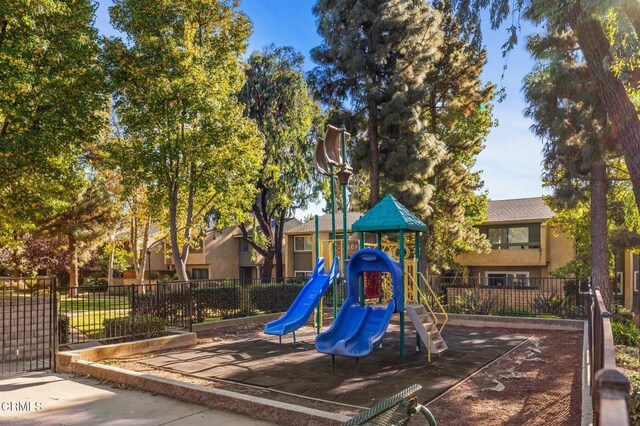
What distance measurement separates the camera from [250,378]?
8.40 meters

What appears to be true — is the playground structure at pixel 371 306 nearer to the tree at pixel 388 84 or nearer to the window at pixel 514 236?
the tree at pixel 388 84

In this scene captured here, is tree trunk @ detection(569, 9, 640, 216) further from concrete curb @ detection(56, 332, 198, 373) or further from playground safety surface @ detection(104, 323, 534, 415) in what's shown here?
concrete curb @ detection(56, 332, 198, 373)

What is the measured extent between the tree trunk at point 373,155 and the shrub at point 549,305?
7.31m

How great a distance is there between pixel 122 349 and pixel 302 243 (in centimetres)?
2824

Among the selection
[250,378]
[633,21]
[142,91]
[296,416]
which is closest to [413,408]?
[296,416]

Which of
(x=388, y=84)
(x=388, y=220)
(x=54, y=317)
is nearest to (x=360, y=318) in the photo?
(x=388, y=220)

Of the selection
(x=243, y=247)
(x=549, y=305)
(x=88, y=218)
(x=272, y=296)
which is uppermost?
(x=88, y=218)

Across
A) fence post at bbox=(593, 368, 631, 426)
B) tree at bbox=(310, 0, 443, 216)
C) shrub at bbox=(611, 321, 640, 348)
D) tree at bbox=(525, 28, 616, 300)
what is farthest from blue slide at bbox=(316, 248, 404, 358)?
tree at bbox=(310, 0, 443, 216)

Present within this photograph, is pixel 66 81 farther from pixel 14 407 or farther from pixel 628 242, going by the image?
pixel 628 242

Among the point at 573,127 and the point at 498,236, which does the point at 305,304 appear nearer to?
the point at 573,127

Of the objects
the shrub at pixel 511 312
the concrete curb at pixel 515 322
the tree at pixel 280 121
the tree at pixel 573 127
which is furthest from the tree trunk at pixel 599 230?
the tree at pixel 280 121

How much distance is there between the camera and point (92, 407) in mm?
6859

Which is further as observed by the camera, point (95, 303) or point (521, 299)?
point (521, 299)

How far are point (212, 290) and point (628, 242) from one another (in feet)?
51.1
